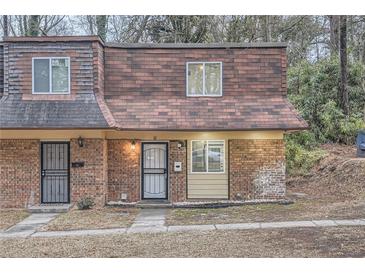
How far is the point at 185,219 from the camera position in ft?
42.8

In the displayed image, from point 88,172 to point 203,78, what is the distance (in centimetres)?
490

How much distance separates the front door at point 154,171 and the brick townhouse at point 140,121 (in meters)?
0.03

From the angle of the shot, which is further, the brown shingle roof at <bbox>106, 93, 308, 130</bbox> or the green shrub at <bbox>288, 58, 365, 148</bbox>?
the green shrub at <bbox>288, 58, 365, 148</bbox>

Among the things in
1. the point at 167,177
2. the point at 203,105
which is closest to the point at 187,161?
the point at 167,177

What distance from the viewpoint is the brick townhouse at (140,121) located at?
49.9 feet

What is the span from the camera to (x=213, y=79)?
54.4 feet

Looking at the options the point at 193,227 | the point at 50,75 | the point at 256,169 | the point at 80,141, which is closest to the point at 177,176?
the point at 256,169

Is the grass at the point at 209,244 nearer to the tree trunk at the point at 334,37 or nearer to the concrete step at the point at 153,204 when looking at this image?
the concrete step at the point at 153,204

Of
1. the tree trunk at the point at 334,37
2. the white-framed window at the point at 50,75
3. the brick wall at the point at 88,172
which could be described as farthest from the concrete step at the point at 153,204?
the tree trunk at the point at 334,37

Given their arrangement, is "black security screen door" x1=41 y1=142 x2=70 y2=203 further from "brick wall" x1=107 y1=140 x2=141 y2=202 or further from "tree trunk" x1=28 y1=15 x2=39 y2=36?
"tree trunk" x1=28 y1=15 x2=39 y2=36

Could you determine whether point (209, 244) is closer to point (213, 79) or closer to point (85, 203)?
point (85, 203)

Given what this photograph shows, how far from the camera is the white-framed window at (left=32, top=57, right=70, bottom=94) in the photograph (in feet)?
51.0

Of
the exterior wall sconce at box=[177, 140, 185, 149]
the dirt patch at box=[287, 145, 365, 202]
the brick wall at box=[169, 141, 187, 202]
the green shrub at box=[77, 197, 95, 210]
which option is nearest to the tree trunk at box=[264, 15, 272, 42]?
the dirt patch at box=[287, 145, 365, 202]

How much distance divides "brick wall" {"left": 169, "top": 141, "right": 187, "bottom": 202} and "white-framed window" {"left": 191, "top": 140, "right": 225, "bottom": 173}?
352 millimetres
